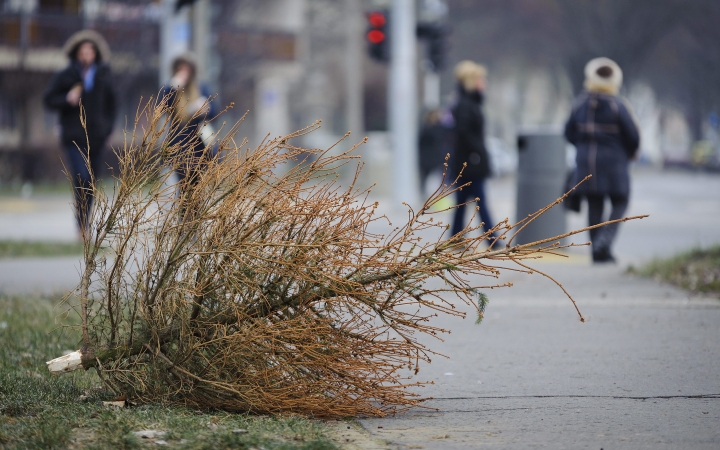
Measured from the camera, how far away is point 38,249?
11.6 m

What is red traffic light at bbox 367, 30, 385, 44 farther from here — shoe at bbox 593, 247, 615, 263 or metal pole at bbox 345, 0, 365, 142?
metal pole at bbox 345, 0, 365, 142

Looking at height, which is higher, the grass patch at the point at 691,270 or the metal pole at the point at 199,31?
the metal pole at the point at 199,31

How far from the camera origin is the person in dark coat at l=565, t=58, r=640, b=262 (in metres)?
9.81

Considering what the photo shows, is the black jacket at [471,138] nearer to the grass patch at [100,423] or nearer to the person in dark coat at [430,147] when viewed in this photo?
the grass patch at [100,423]

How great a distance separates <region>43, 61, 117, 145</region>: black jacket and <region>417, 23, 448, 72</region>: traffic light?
8.02 meters

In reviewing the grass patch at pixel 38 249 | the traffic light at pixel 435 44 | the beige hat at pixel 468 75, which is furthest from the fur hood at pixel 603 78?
the traffic light at pixel 435 44

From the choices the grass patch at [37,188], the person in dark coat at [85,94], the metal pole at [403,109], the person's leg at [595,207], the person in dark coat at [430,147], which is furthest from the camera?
the grass patch at [37,188]

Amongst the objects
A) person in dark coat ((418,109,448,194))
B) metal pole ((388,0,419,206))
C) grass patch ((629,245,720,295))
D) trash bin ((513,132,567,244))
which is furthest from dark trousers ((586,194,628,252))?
person in dark coat ((418,109,448,194))

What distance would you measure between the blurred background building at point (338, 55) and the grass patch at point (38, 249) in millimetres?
3172

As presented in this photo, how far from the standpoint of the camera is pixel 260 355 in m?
4.36

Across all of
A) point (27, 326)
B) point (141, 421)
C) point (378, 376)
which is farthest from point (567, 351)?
point (27, 326)

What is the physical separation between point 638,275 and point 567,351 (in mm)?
3317

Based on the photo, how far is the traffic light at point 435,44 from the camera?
18.0 metres

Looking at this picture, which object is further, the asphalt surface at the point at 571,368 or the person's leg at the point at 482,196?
the person's leg at the point at 482,196
